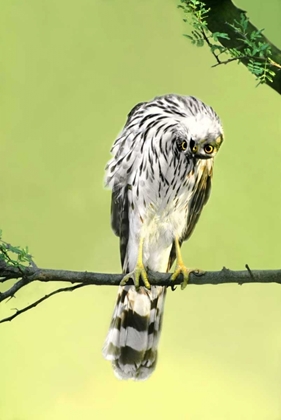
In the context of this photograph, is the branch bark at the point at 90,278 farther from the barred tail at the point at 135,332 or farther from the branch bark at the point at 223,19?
the branch bark at the point at 223,19

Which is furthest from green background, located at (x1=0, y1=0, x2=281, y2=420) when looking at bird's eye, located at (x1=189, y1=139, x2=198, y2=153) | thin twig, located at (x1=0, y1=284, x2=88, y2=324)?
bird's eye, located at (x1=189, y1=139, x2=198, y2=153)

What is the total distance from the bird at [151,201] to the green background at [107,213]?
0.04 meters

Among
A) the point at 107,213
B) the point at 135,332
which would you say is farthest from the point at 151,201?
the point at 135,332

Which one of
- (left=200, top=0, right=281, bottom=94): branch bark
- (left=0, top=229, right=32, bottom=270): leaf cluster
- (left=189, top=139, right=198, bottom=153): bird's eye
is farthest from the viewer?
(left=200, top=0, right=281, bottom=94): branch bark

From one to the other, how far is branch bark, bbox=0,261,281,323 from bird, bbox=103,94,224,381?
34 mm

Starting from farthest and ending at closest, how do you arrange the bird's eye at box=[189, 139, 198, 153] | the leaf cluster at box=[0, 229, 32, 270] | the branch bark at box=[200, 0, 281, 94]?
the branch bark at box=[200, 0, 281, 94] → the bird's eye at box=[189, 139, 198, 153] → the leaf cluster at box=[0, 229, 32, 270]

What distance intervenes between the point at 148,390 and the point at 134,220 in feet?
1.94

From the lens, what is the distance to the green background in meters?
1.74

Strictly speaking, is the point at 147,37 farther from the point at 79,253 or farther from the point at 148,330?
the point at 148,330

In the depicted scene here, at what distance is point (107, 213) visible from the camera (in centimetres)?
180

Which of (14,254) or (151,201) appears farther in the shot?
(151,201)

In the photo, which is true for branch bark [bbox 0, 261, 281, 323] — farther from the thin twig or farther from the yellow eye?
the yellow eye

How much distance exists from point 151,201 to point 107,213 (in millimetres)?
160

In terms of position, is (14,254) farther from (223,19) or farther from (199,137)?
(223,19)
